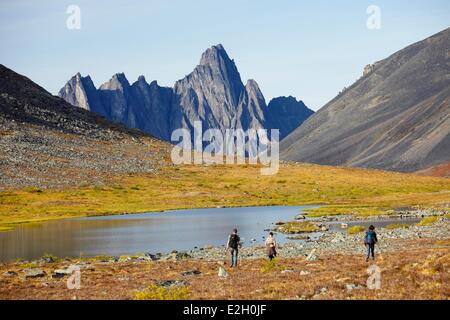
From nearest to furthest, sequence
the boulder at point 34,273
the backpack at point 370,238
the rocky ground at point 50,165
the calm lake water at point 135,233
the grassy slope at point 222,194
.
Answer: the backpack at point 370,238 < the boulder at point 34,273 < the calm lake water at point 135,233 < the grassy slope at point 222,194 < the rocky ground at point 50,165

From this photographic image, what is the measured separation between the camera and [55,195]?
149625 mm

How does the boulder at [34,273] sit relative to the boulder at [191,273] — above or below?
below

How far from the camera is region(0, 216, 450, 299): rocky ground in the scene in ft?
100

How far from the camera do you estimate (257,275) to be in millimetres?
40062

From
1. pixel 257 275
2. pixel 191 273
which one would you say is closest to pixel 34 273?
pixel 191 273

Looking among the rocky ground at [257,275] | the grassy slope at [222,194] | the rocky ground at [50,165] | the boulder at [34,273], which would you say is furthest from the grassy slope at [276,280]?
the rocky ground at [50,165]

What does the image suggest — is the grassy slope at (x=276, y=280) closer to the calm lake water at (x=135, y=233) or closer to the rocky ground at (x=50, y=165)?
the calm lake water at (x=135, y=233)

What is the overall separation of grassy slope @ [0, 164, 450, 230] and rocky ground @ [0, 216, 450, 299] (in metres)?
53.4

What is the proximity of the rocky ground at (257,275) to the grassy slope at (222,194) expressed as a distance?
5338cm

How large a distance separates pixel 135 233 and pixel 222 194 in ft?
245

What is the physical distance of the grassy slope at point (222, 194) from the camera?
130 meters
